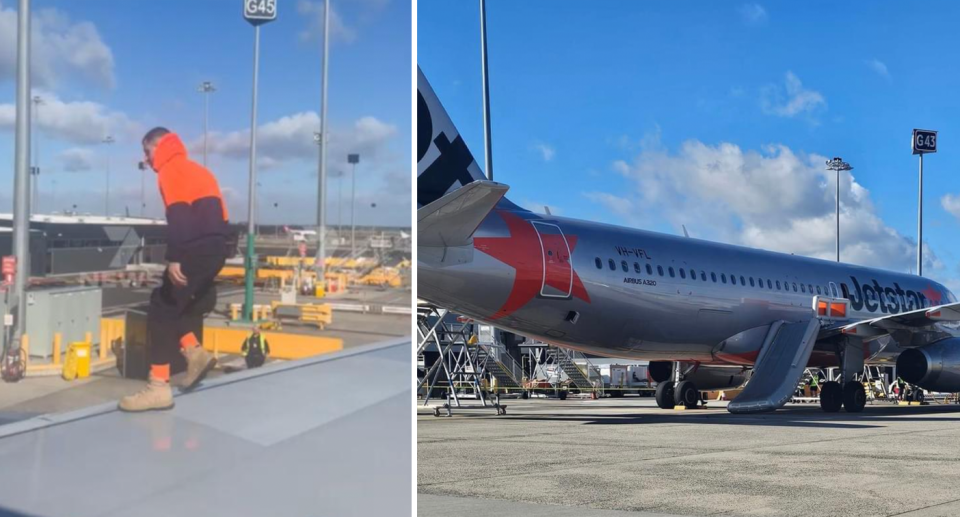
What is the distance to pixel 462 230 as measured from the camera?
43.7 ft

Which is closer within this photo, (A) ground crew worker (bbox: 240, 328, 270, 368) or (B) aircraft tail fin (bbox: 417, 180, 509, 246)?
(A) ground crew worker (bbox: 240, 328, 270, 368)

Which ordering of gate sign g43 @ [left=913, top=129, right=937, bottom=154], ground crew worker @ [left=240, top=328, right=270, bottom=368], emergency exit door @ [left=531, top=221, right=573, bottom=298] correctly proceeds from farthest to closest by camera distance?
1. gate sign g43 @ [left=913, top=129, right=937, bottom=154]
2. emergency exit door @ [left=531, top=221, right=573, bottom=298]
3. ground crew worker @ [left=240, top=328, right=270, bottom=368]

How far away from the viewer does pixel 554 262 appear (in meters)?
14.9

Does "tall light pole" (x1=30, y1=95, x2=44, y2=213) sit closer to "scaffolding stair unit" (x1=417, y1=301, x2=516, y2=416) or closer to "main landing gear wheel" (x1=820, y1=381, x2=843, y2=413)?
"scaffolding stair unit" (x1=417, y1=301, x2=516, y2=416)

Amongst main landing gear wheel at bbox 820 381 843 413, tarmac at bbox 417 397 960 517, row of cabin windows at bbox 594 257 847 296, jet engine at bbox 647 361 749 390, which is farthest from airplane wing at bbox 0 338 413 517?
jet engine at bbox 647 361 749 390

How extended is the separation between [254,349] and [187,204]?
0.42m

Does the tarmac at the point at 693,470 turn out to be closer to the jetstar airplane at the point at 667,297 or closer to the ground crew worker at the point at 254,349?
the jetstar airplane at the point at 667,297

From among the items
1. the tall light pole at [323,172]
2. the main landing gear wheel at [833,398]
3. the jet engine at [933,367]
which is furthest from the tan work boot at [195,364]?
the jet engine at [933,367]

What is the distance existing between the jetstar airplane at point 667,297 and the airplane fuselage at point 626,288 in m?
0.03

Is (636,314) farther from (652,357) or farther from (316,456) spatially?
(316,456)

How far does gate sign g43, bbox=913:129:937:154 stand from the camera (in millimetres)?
41375

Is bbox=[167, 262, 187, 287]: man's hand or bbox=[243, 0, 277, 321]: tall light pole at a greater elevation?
bbox=[243, 0, 277, 321]: tall light pole

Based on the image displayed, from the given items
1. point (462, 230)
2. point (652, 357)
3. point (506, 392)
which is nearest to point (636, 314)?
point (652, 357)

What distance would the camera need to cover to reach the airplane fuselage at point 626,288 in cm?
1425
